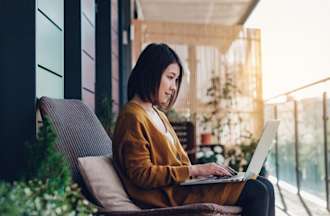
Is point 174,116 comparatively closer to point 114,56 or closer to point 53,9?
point 114,56

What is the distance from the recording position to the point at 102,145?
2.14 meters

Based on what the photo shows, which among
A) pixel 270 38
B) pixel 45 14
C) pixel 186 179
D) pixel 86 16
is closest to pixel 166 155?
pixel 186 179

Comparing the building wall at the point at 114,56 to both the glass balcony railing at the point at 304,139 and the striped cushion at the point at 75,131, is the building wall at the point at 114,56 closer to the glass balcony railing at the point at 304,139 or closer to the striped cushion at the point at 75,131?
the glass balcony railing at the point at 304,139

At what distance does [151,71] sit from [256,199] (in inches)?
25.7

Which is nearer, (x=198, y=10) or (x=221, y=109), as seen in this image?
(x=221, y=109)

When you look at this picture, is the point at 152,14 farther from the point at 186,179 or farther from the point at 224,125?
the point at 186,179

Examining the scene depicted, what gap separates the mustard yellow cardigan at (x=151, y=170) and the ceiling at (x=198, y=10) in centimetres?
590

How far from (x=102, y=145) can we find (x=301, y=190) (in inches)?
133

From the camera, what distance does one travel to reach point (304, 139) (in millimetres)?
4867

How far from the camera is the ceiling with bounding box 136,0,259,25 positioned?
306 inches

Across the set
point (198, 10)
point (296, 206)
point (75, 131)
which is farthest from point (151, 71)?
point (198, 10)

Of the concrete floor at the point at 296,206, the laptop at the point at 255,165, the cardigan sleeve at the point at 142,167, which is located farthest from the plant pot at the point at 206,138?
the cardigan sleeve at the point at 142,167

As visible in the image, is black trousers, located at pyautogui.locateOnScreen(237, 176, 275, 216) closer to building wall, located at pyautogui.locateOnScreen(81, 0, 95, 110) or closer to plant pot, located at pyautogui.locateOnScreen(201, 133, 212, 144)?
building wall, located at pyautogui.locateOnScreen(81, 0, 95, 110)

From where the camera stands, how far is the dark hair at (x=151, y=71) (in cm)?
192
